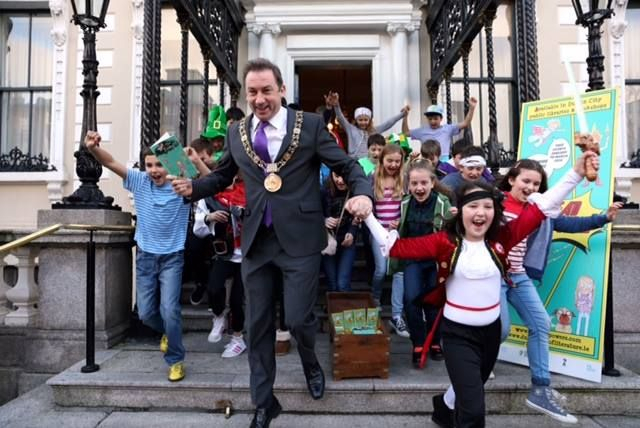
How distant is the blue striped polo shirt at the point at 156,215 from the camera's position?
3504 millimetres

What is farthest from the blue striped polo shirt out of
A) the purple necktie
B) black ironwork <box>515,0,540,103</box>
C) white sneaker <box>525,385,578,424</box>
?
black ironwork <box>515,0,540,103</box>

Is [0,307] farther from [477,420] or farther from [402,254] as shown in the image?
[477,420]

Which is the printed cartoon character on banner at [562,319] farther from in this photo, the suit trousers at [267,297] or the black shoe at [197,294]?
the black shoe at [197,294]

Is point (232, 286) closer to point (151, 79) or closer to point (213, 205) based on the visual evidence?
point (213, 205)

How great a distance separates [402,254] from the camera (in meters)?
2.64

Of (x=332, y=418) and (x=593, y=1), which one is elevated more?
(x=593, y=1)

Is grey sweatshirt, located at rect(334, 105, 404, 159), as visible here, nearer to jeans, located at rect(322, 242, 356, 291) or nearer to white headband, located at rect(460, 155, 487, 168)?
jeans, located at rect(322, 242, 356, 291)

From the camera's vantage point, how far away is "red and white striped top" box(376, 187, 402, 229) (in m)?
3.99

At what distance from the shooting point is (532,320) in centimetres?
318

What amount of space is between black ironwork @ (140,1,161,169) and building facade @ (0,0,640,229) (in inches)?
117

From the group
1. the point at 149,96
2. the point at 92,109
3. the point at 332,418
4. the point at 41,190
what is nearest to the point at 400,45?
the point at 149,96

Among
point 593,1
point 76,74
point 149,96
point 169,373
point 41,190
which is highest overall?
point 76,74

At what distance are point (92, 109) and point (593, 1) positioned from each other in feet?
16.0

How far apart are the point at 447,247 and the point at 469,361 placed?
0.64 meters
